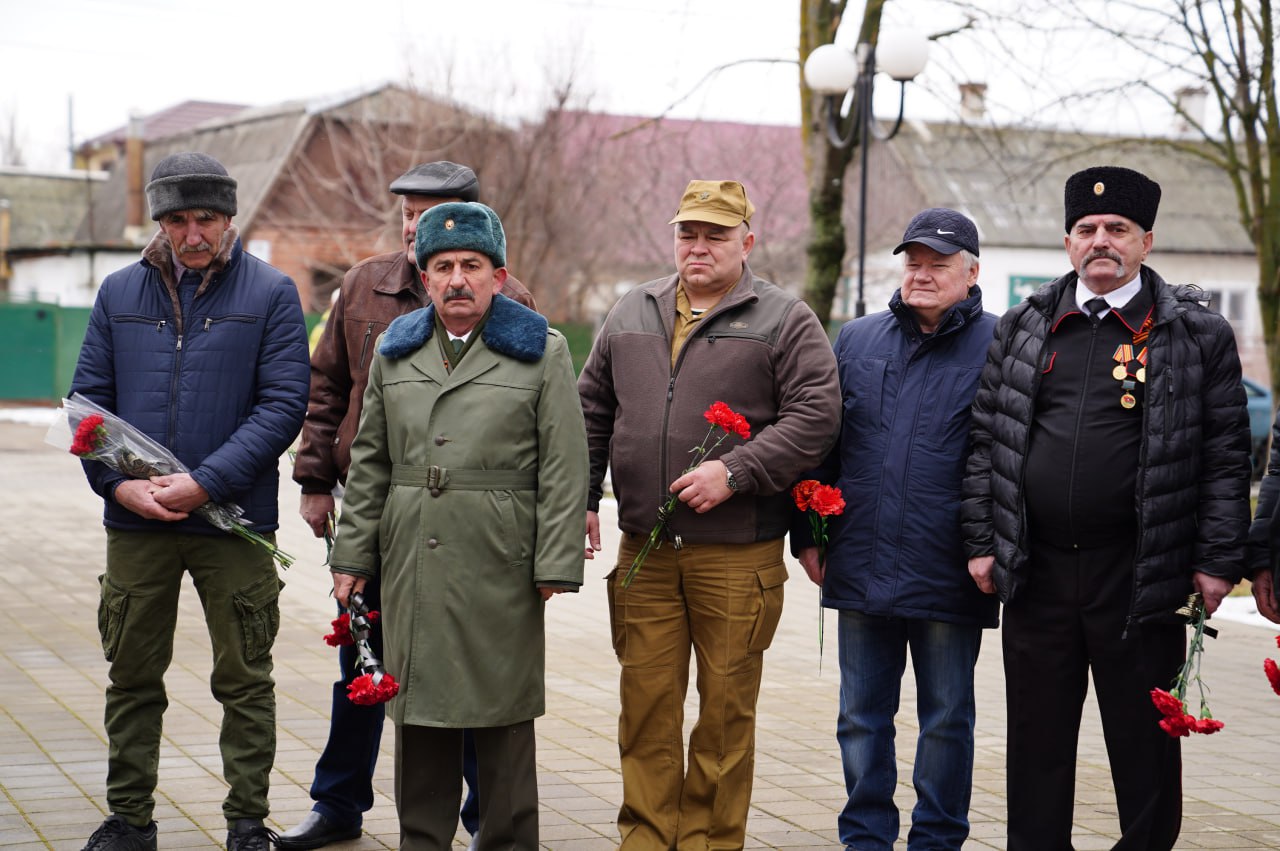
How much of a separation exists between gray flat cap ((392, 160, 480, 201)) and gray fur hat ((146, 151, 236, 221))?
0.55 meters

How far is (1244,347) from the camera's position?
36.6 meters

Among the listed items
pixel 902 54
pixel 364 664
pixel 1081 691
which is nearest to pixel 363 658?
pixel 364 664

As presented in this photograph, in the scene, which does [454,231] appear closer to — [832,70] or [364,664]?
[364,664]

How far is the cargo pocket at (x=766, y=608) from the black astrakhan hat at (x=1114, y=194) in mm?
1424

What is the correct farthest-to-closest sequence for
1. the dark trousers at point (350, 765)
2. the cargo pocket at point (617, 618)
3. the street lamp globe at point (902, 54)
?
the street lamp globe at point (902, 54) → the dark trousers at point (350, 765) → the cargo pocket at point (617, 618)

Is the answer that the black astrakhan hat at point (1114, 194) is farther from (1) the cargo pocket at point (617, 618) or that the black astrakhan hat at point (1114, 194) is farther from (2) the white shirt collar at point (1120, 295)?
(1) the cargo pocket at point (617, 618)

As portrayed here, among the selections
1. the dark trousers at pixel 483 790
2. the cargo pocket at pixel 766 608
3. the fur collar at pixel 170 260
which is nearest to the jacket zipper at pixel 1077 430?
the cargo pocket at pixel 766 608

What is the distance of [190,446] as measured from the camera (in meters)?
4.81

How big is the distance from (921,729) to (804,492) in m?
0.87

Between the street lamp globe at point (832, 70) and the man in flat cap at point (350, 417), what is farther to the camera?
the street lamp globe at point (832, 70)

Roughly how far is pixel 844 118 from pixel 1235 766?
10.9m

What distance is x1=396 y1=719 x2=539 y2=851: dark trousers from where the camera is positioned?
14.4ft

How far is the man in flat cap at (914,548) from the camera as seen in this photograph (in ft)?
15.7

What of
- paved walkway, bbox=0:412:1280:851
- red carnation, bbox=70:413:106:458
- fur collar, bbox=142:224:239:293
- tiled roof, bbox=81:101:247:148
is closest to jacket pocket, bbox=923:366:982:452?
paved walkway, bbox=0:412:1280:851
